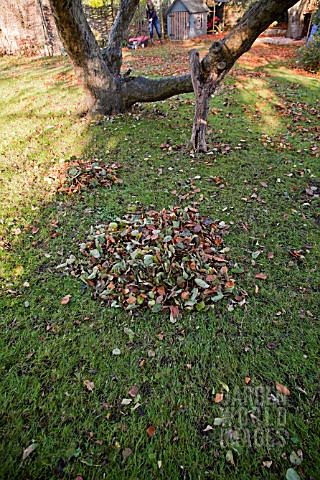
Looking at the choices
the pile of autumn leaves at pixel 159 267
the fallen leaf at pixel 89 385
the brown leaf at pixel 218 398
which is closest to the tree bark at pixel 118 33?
the pile of autumn leaves at pixel 159 267

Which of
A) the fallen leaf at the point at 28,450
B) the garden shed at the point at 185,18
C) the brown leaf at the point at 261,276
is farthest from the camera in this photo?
the garden shed at the point at 185,18

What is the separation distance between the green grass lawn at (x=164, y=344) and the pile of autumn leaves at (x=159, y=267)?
3.6 inches

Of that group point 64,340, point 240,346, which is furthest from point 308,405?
point 64,340

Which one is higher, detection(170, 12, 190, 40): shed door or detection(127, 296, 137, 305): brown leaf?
detection(170, 12, 190, 40): shed door

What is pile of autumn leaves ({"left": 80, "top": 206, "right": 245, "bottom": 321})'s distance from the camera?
2424 mm

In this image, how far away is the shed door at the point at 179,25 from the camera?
15.7 metres

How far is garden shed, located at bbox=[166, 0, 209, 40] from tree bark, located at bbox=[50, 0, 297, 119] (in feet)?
41.8

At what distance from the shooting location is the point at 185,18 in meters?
15.7

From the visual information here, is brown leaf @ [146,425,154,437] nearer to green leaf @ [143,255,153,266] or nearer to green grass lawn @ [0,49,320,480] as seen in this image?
green grass lawn @ [0,49,320,480]

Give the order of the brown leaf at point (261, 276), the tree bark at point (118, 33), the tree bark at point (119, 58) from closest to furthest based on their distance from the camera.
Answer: the brown leaf at point (261, 276)
the tree bark at point (119, 58)
the tree bark at point (118, 33)

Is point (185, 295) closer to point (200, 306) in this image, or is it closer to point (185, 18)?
point (200, 306)

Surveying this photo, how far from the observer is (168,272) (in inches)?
97.9

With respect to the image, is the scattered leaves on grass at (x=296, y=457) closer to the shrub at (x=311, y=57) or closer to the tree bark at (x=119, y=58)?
the tree bark at (x=119, y=58)

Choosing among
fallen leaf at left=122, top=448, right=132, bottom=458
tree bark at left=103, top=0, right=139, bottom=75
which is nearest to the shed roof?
tree bark at left=103, top=0, right=139, bottom=75
